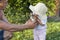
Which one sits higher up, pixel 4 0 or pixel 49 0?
pixel 4 0

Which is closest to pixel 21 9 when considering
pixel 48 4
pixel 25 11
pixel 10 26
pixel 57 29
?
pixel 25 11

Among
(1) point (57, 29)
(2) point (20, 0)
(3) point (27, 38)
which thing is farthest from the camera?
(2) point (20, 0)

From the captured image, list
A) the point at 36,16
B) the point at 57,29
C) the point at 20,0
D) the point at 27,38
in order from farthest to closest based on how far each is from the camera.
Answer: the point at 20,0, the point at 57,29, the point at 27,38, the point at 36,16

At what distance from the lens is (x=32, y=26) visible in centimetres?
238

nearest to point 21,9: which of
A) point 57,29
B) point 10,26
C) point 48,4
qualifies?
point 48,4

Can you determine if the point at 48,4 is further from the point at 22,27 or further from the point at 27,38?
the point at 22,27

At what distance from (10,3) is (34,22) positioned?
19.7 ft

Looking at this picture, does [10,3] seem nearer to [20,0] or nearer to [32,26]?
[20,0]

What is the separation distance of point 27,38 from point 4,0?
14.0 feet

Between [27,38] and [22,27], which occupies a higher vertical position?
[22,27]

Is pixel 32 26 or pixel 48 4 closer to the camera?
pixel 32 26

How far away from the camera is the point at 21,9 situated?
8.33m

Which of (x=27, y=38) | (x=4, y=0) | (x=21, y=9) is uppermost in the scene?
(x=4, y=0)

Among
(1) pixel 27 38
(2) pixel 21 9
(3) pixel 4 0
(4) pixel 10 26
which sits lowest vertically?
(1) pixel 27 38
